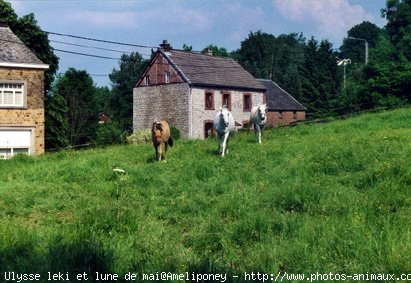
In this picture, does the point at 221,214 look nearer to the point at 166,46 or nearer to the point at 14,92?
the point at 14,92

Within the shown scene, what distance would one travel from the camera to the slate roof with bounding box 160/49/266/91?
49.2 meters

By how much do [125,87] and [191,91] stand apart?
38.5 metres

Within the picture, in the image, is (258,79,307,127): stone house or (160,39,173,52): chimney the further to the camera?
(258,79,307,127): stone house

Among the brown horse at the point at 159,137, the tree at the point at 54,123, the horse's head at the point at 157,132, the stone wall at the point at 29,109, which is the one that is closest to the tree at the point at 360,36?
the tree at the point at 54,123

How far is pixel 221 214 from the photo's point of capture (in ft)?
32.2

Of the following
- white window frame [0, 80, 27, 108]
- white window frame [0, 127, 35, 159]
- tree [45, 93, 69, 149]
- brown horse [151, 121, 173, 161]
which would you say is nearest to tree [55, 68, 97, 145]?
tree [45, 93, 69, 149]

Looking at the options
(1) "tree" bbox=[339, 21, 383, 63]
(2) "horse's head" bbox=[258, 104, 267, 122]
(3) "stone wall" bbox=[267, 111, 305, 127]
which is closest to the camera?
(2) "horse's head" bbox=[258, 104, 267, 122]

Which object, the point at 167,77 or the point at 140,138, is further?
the point at 167,77

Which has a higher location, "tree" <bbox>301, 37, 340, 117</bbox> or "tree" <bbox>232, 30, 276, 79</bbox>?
"tree" <bbox>232, 30, 276, 79</bbox>

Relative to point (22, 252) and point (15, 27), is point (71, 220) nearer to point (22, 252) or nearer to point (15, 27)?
point (22, 252)

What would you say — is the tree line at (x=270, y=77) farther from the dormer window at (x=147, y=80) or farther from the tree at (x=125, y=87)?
the dormer window at (x=147, y=80)

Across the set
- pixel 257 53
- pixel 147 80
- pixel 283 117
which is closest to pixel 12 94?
pixel 147 80

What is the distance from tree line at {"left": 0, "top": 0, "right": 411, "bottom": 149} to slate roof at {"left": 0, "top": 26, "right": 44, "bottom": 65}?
397cm

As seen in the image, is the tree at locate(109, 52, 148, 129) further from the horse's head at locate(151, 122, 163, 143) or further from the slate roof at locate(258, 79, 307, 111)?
the horse's head at locate(151, 122, 163, 143)
